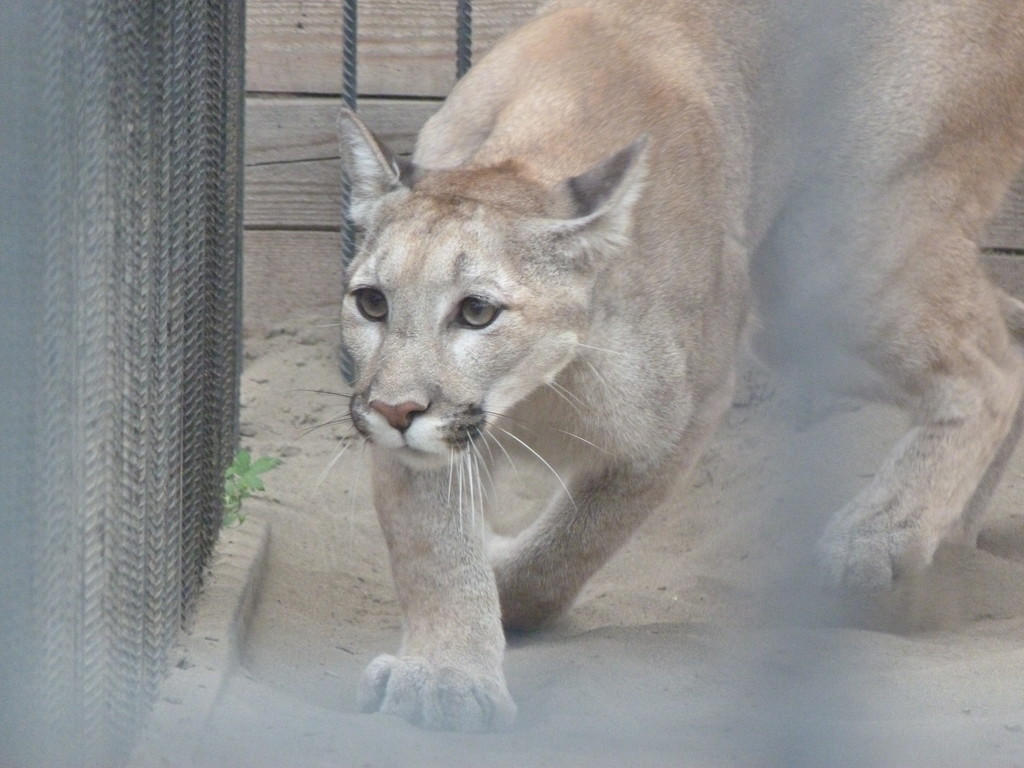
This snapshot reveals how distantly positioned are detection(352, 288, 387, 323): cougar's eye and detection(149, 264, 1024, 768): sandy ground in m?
0.71

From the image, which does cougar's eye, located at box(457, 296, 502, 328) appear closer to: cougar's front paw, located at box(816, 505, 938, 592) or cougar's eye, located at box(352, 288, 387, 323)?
cougar's eye, located at box(352, 288, 387, 323)

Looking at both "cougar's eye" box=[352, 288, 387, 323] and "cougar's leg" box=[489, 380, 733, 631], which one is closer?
"cougar's eye" box=[352, 288, 387, 323]

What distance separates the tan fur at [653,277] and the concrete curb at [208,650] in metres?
0.33

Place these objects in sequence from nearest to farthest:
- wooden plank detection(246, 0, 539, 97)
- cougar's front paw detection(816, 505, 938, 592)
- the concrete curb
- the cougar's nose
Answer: the concrete curb
the cougar's nose
cougar's front paw detection(816, 505, 938, 592)
wooden plank detection(246, 0, 539, 97)

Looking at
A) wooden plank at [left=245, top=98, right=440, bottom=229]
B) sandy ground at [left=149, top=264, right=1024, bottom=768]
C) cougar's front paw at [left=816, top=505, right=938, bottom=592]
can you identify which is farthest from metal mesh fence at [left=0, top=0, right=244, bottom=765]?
wooden plank at [left=245, top=98, right=440, bottom=229]

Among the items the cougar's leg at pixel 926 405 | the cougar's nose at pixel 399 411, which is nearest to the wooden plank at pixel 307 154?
the cougar's leg at pixel 926 405

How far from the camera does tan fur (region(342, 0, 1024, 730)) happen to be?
2.71 metres

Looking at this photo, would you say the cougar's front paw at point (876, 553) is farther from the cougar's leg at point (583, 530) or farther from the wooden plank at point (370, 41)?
the wooden plank at point (370, 41)

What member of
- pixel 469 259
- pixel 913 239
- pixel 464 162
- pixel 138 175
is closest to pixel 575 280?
pixel 469 259

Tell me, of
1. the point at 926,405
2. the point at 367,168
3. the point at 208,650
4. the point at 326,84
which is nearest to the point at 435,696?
the point at 208,650

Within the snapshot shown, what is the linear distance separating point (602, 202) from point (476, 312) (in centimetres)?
36

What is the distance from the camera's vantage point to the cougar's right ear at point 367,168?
2939mm

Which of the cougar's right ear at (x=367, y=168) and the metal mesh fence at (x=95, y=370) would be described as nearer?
the metal mesh fence at (x=95, y=370)

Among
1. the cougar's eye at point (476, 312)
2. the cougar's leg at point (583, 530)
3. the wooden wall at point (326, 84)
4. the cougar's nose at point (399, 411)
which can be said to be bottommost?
the cougar's leg at point (583, 530)
